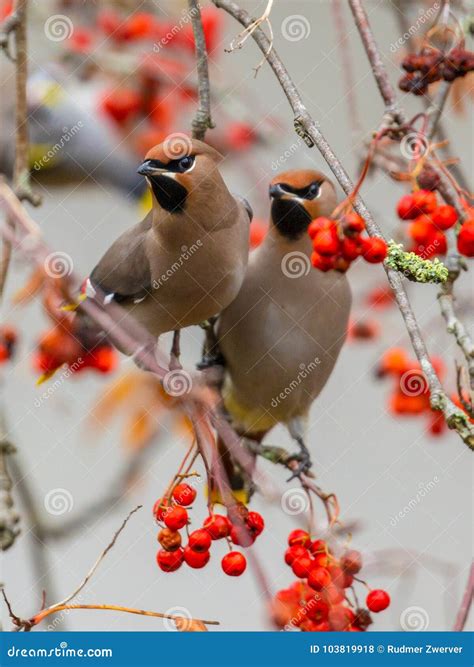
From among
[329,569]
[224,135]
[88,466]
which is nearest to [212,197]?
[224,135]

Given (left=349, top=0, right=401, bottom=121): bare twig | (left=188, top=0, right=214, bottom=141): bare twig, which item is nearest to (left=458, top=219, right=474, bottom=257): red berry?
(left=349, top=0, right=401, bottom=121): bare twig

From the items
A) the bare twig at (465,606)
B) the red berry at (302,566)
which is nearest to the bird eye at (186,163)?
the red berry at (302,566)

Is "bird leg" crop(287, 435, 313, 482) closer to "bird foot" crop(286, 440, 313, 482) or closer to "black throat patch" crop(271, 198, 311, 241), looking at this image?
"bird foot" crop(286, 440, 313, 482)

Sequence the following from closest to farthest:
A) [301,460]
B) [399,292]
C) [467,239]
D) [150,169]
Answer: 1. [399,292]
2. [467,239]
3. [150,169]
4. [301,460]

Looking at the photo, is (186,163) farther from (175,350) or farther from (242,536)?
(242,536)

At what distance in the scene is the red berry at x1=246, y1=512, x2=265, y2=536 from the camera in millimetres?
1675

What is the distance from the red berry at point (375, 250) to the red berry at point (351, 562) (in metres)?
0.59

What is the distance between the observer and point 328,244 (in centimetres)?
132

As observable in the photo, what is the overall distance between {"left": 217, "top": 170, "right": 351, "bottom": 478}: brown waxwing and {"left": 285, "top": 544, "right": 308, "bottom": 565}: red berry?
1.75ft

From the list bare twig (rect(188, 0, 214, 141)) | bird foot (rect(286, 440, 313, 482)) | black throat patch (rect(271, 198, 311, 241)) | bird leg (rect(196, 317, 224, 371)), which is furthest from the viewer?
bird leg (rect(196, 317, 224, 371))

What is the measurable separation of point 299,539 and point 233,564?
115mm

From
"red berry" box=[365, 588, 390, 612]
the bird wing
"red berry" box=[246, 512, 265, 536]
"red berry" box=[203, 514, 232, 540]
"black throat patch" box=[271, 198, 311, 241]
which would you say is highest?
"black throat patch" box=[271, 198, 311, 241]

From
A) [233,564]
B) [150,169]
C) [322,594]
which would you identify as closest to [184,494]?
[233,564]
